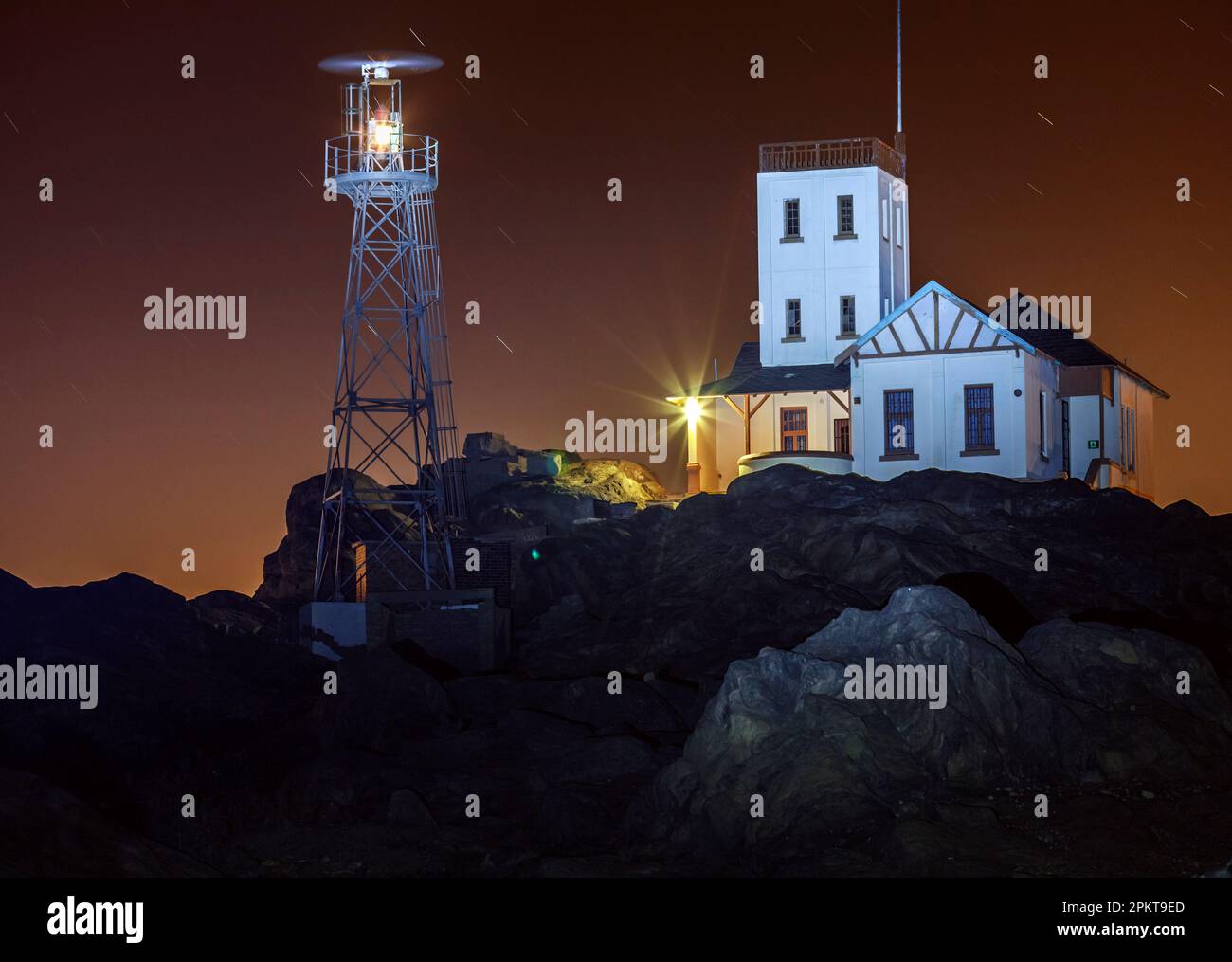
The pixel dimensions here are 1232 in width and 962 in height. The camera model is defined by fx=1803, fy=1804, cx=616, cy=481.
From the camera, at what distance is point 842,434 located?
194 ft

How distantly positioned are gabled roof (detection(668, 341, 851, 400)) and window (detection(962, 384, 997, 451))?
15.7 feet

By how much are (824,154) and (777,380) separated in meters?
7.94

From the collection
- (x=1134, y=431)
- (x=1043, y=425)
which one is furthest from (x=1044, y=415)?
(x=1134, y=431)

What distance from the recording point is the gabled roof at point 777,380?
5906cm

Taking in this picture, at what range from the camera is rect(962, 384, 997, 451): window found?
5469 centimetres

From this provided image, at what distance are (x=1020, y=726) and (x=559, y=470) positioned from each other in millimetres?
34573
